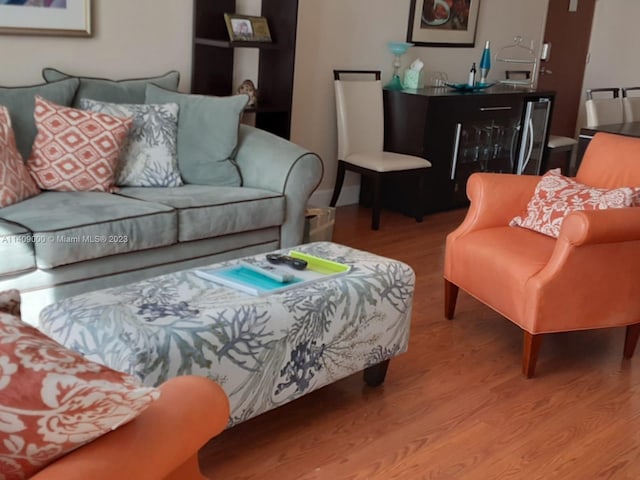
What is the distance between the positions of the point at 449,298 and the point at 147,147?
4.81 feet

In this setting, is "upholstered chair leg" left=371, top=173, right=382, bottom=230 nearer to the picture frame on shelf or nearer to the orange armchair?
the picture frame on shelf

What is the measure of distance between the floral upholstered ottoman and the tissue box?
272cm

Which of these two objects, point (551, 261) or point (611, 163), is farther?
point (611, 163)

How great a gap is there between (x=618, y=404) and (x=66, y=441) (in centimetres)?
209

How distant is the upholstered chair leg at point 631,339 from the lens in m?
2.78

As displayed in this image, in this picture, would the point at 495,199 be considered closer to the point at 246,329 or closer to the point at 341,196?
the point at 246,329

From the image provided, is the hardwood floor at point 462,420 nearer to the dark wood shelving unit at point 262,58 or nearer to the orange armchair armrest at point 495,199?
the orange armchair armrest at point 495,199

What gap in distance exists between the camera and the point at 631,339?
2.81m

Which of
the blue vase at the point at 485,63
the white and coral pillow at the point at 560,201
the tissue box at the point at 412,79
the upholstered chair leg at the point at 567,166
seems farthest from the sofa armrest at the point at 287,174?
the upholstered chair leg at the point at 567,166

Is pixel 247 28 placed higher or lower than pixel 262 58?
higher

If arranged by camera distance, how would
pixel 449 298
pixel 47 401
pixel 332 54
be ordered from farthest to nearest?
1. pixel 332 54
2. pixel 449 298
3. pixel 47 401

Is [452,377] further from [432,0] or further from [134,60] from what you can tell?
[432,0]

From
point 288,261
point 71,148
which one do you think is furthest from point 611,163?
point 71,148

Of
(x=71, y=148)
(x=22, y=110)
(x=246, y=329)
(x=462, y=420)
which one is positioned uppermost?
(x=22, y=110)
